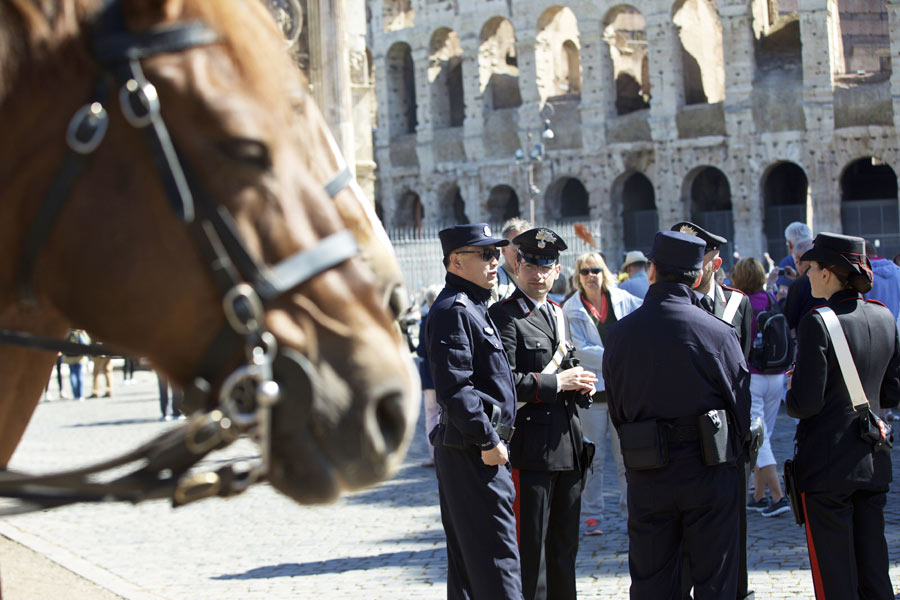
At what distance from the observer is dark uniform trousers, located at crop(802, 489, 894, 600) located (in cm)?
495

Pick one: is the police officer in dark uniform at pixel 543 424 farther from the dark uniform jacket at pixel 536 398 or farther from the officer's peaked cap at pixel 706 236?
the officer's peaked cap at pixel 706 236

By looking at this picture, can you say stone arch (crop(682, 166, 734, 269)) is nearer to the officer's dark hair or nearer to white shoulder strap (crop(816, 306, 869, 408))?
white shoulder strap (crop(816, 306, 869, 408))

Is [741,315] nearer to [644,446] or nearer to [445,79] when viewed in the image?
[644,446]

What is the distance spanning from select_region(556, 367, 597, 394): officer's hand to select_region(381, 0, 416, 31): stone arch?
126ft

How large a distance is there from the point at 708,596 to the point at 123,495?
11.2 feet

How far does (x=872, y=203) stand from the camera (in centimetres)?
3241

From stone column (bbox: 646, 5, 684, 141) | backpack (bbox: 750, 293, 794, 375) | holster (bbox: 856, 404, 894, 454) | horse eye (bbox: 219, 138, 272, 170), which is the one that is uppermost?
stone column (bbox: 646, 5, 684, 141)

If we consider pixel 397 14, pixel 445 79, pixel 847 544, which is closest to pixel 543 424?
pixel 847 544

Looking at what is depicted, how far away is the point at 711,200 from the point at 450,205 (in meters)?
10.2

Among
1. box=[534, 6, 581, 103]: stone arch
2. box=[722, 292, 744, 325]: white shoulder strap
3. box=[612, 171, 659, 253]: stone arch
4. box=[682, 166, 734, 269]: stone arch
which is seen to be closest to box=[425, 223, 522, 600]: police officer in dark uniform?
box=[722, 292, 744, 325]: white shoulder strap

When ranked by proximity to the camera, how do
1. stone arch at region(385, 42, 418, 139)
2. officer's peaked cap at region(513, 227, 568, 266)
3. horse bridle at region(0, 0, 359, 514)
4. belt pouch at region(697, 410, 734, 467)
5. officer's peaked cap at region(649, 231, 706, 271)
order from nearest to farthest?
horse bridle at region(0, 0, 359, 514) → belt pouch at region(697, 410, 734, 467) → officer's peaked cap at region(649, 231, 706, 271) → officer's peaked cap at region(513, 227, 568, 266) → stone arch at region(385, 42, 418, 139)

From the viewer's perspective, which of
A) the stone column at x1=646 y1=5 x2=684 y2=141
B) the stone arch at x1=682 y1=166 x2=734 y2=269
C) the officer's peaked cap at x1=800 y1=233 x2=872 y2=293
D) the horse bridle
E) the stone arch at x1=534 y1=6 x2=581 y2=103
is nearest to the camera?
the horse bridle

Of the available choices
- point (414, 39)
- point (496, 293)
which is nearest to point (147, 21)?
point (496, 293)

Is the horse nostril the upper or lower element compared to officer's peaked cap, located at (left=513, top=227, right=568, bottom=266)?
lower
